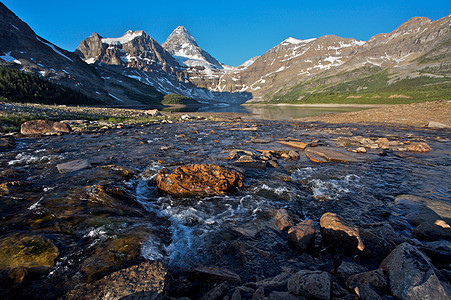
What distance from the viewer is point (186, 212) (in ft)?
21.1

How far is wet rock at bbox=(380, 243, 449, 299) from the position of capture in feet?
8.95

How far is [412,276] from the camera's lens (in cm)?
298

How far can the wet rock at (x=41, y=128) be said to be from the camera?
1767cm

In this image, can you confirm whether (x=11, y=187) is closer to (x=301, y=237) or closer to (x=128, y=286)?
(x=128, y=286)

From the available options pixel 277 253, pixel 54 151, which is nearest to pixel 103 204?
pixel 277 253

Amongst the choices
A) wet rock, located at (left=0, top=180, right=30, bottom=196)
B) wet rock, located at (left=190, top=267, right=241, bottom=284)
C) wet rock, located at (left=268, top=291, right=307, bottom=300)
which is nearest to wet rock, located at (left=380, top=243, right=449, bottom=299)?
wet rock, located at (left=268, top=291, right=307, bottom=300)

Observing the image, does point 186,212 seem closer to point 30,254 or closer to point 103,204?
point 103,204

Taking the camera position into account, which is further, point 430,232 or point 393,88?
point 393,88

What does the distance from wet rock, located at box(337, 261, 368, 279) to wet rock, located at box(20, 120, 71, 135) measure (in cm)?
2493

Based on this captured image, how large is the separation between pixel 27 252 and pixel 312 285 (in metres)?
5.33

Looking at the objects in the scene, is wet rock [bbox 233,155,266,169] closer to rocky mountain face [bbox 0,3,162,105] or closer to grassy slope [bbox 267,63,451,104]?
grassy slope [bbox 267,63,451,104]

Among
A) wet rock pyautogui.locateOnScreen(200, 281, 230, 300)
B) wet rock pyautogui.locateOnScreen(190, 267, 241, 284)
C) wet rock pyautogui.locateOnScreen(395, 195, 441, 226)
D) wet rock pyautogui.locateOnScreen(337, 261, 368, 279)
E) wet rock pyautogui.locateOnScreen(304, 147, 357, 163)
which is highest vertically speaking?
wet rock pyautogui.locateOnScreen(200, 281, 230, 300)

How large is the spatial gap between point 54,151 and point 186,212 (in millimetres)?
12248

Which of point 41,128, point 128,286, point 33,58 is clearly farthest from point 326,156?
point 33,58
